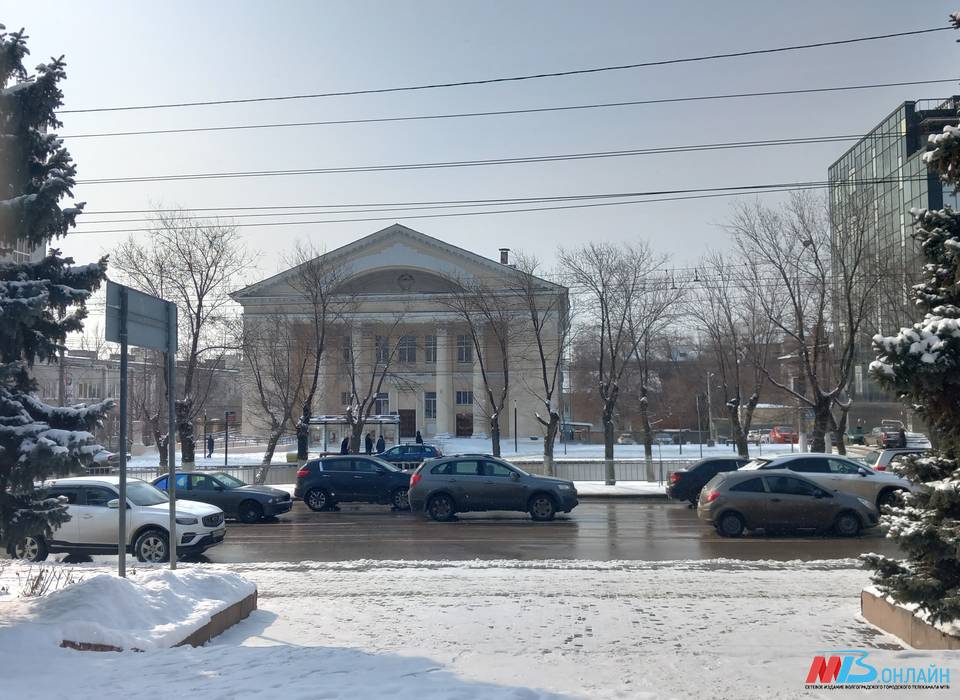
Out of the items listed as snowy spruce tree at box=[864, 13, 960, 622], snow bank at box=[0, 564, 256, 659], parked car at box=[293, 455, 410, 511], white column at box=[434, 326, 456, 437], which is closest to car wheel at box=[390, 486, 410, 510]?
parked car at box=[293, 455, 410, 511]

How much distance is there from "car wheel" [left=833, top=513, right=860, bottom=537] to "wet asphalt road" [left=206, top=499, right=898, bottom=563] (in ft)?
0.81

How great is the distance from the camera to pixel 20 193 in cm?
874

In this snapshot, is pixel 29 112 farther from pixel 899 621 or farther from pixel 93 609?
pixel 899 621

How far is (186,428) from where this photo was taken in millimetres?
32000

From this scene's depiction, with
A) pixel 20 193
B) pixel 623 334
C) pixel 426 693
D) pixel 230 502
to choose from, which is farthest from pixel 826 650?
pixel 623 334

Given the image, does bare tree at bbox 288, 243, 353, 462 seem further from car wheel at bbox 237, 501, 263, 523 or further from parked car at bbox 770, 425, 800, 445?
parked car at bbox 770, 425, 800, 445

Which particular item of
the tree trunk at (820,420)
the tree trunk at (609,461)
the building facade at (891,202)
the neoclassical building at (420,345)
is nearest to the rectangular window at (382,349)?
the neoclassical building at (420,345)

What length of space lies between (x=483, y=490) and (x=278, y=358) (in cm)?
1855

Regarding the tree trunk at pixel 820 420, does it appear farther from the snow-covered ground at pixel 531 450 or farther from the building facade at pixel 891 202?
the snow-covered ground at pixel 531 450

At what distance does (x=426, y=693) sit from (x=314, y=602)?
18.3 ft

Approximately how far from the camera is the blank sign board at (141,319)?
927cm

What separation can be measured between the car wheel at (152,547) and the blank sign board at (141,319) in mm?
5883

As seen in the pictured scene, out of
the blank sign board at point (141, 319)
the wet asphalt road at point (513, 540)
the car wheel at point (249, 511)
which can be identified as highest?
the blank sign board at point (141, 319)

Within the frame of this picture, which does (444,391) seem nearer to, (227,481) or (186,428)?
(186,428)
